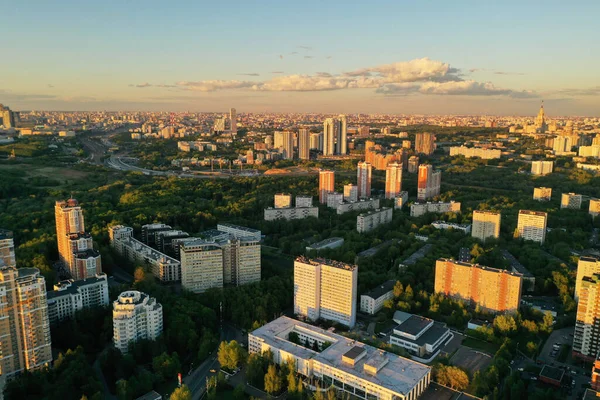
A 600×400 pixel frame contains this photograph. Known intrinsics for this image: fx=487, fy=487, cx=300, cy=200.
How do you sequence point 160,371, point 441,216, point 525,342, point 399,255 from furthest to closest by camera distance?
point 441,216 < point 399,255 < point 525,342 < point 160,371

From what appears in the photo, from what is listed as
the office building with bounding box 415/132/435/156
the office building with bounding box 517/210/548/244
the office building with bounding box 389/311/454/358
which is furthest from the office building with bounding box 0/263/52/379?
the office building with bounding box 415/132/435/156

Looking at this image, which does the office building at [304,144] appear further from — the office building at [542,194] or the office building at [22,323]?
the office building at [22,323]

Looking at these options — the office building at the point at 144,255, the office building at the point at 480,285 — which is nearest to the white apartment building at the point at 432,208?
the office building at the point at 480,285

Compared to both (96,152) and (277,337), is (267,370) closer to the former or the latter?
(277,337)

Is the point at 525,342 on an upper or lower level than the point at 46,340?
lower

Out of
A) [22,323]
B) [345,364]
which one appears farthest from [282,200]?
[22,323]

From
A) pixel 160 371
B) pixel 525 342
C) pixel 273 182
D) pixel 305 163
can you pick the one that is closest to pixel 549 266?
pixel 525 342

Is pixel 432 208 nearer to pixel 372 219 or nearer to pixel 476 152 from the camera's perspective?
pixel 372 219
